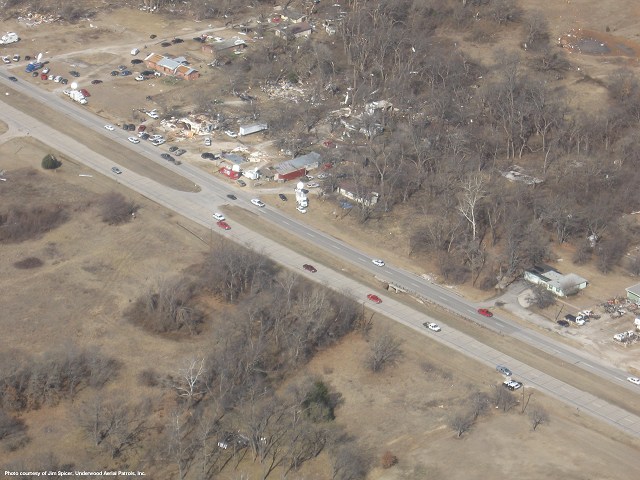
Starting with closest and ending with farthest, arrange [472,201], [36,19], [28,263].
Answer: [28,263] < [472,201] < [36,19]

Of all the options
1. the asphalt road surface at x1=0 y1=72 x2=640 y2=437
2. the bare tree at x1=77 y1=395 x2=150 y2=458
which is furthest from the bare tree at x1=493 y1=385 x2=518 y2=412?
the bare tree at x1=77 y1=395 x2=150 y2=458

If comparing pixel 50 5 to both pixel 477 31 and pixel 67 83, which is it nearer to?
pixel 67 83

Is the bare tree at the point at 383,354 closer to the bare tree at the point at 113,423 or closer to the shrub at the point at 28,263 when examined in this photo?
the bare tree at the point at 113,423

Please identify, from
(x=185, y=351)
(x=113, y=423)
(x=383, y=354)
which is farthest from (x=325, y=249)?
(x=113, y=423)

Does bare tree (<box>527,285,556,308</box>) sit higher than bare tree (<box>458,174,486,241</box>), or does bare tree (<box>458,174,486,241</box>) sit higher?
bare tree (<box>458,174,486,241</box>)

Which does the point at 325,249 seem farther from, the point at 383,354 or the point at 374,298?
the point at 383,354

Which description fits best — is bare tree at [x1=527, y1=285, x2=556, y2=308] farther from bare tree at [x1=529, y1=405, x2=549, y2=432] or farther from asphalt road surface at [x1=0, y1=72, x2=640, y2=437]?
bare tree at [x1=529, y1=405, x2=549, y2=432]
